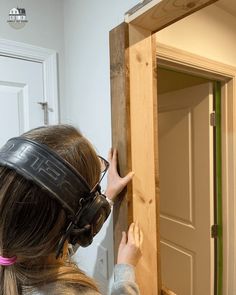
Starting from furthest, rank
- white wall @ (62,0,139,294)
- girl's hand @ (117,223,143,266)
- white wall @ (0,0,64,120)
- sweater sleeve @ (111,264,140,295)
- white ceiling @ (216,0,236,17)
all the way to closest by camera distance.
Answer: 1. white ceiling @ (216,0,236,17)
2. white wall @ (0,0,64,120)
3. white wall @ (62,0,139,294)
4. girl's hand @ (117,223,143,266)
5. sweater sleeve @ (111,264,140,295)

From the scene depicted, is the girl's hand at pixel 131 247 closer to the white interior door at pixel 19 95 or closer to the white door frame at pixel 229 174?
the white interior door at pixel 19 95

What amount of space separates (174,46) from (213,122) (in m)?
0.63

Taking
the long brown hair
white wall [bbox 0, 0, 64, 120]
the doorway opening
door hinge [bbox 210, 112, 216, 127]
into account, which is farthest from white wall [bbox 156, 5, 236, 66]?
the long brown hair

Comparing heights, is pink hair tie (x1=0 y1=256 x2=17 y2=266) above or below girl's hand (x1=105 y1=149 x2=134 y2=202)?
below

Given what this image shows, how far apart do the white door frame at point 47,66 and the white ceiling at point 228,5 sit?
0.92 m

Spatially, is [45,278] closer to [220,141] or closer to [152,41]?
[152,41]

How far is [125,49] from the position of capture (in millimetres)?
904

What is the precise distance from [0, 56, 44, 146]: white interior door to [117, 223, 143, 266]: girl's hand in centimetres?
71

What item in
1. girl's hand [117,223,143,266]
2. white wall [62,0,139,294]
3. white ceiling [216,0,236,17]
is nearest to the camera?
girl's hand [117,223,143,266]

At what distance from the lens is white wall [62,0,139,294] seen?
1.07 meters

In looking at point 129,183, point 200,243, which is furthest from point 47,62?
point 200,243

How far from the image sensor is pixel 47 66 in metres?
1.30

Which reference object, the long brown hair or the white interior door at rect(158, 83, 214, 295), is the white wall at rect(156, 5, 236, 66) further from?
the long brown hair

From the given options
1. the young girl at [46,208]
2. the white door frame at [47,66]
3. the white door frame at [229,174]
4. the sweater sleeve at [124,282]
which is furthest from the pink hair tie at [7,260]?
the white door frame at [229,174]
